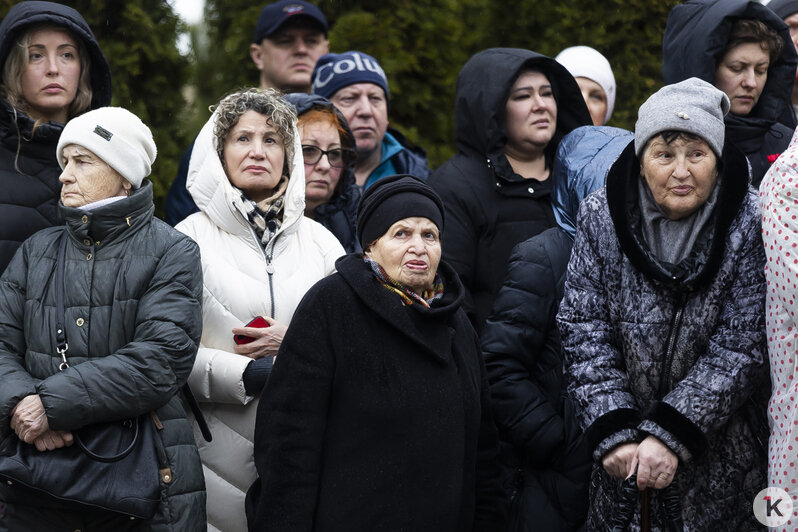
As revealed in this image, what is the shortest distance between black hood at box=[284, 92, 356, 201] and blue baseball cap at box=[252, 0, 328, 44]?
5.10 feet

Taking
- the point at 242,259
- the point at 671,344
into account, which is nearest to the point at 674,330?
the point at 671,344

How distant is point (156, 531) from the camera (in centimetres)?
372

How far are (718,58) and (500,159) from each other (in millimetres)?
1058

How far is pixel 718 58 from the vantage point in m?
4.81

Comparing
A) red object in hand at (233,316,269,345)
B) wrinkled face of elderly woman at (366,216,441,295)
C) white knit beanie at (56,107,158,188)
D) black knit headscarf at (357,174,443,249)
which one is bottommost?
red object in hand at (233,316,269,345)

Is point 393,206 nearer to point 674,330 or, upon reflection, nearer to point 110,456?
point 674,330

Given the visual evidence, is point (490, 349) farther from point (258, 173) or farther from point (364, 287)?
point (258, 173)

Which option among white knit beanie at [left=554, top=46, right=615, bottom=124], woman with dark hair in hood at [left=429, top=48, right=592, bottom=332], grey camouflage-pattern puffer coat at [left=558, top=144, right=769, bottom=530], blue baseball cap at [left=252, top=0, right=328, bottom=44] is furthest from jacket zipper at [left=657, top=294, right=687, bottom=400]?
blue baseball cap at [left=252, top=0, right=328, bottom=44]

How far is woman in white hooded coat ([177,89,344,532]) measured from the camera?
13.4ft

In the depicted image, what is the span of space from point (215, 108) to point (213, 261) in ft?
2.36

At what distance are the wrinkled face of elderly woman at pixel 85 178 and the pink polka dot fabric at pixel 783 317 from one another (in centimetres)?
234

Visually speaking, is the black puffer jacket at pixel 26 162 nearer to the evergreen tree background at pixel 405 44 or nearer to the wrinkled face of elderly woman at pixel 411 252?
the wrinkled face of elderly woman at pixel 411 252

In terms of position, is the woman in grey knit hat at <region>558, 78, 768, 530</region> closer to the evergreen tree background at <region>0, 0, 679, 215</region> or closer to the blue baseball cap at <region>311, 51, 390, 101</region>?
the blue baseball cap at <region>311, 51, 390, 101</region>

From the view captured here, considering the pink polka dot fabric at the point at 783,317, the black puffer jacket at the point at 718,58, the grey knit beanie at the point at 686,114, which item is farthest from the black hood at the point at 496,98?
the pink polka dot fabric at the point at 783,317
